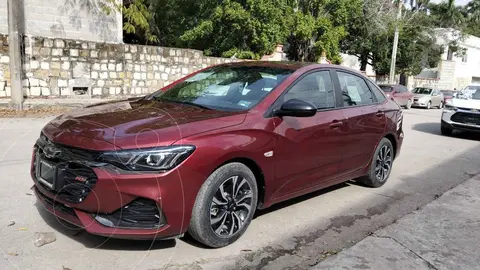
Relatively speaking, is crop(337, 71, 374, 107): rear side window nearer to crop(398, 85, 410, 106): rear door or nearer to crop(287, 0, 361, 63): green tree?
crop(287, 0, 361, 63): green tree

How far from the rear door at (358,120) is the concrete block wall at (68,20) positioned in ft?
34.9

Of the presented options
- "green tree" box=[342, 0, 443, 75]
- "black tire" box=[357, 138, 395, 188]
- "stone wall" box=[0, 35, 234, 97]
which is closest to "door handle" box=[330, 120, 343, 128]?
"black tire" box=[357, 138, 395, 188]

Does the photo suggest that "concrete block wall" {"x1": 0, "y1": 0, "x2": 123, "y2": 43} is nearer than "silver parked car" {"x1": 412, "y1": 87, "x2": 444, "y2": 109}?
Yes

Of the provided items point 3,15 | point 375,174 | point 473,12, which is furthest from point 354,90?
point 473,12

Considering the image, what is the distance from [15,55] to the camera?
35.7 feet

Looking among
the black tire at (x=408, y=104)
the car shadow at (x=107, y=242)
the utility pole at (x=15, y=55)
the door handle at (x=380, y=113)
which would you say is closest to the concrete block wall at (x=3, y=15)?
the utility pole at (x=15, y=55)

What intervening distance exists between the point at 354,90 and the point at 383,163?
→ 1308 millimetres

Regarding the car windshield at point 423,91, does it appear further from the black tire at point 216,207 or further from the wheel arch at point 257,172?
the black tire at point 216,207

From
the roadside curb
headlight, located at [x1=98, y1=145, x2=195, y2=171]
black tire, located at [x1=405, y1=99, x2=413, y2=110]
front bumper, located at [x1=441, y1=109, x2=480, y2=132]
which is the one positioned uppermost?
headlight, located at [x1=98, y1=145, x2=195, y2=171]

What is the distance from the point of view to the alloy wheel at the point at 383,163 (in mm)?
5941

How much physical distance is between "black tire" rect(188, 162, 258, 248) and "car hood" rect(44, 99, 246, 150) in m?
0.40

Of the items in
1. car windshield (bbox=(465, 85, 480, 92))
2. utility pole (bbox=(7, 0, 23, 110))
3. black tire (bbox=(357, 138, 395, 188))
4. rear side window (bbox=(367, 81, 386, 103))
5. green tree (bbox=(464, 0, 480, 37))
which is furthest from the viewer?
green tree (bbox=(464, 0, 480, 37))

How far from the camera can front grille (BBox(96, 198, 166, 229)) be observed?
126 inches

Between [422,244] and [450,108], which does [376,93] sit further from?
[450,108]
